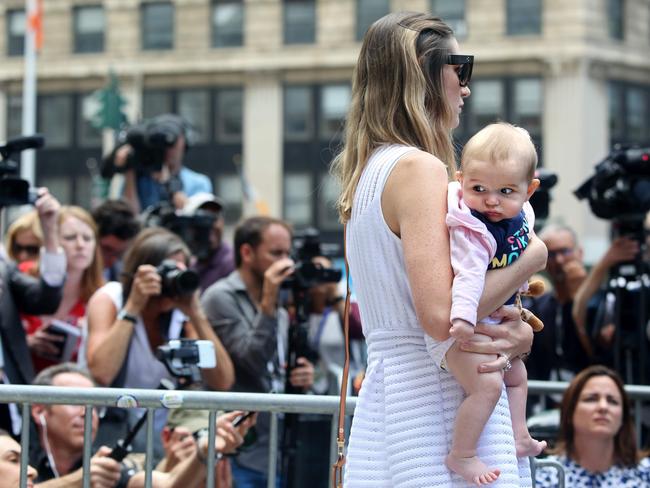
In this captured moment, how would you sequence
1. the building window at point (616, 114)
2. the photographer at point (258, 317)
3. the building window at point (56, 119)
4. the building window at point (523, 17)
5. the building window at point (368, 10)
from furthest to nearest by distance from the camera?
1. the building window at point (56, 119)
2. the building window at point (368, 10)
3. the building window at point (616, 114)
4. the building window at point (523, 17)
5. the photographer at point (258, 317)

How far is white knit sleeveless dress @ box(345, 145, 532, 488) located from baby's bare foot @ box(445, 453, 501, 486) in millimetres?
27

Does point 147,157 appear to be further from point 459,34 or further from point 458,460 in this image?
point 459,34

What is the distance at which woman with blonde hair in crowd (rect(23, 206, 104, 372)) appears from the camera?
260 inches

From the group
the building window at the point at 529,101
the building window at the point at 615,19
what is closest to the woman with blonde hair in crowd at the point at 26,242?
the building window at the point at 529,101

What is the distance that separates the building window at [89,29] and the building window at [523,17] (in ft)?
40.4

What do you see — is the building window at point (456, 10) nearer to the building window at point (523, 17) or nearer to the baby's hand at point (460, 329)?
the building window at point (523, 17)

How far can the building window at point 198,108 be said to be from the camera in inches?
1553

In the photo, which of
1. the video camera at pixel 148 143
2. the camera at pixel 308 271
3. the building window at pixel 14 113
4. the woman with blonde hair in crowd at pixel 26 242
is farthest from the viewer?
the building window at pixel 14 113

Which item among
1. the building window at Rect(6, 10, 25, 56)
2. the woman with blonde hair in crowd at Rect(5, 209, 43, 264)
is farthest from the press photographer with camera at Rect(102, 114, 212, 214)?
the building window at Rect(6, 10, 25, 56)

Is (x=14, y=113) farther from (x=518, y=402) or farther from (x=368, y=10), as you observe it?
(x=518, y=402)

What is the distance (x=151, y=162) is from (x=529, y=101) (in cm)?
2973

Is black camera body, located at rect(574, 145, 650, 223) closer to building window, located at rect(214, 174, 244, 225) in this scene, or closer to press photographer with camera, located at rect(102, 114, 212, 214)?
press photographer with camera, located at rect(102, 114, 212, 214)

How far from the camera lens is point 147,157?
26.9 ft

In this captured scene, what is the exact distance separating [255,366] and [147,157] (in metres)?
2.23
